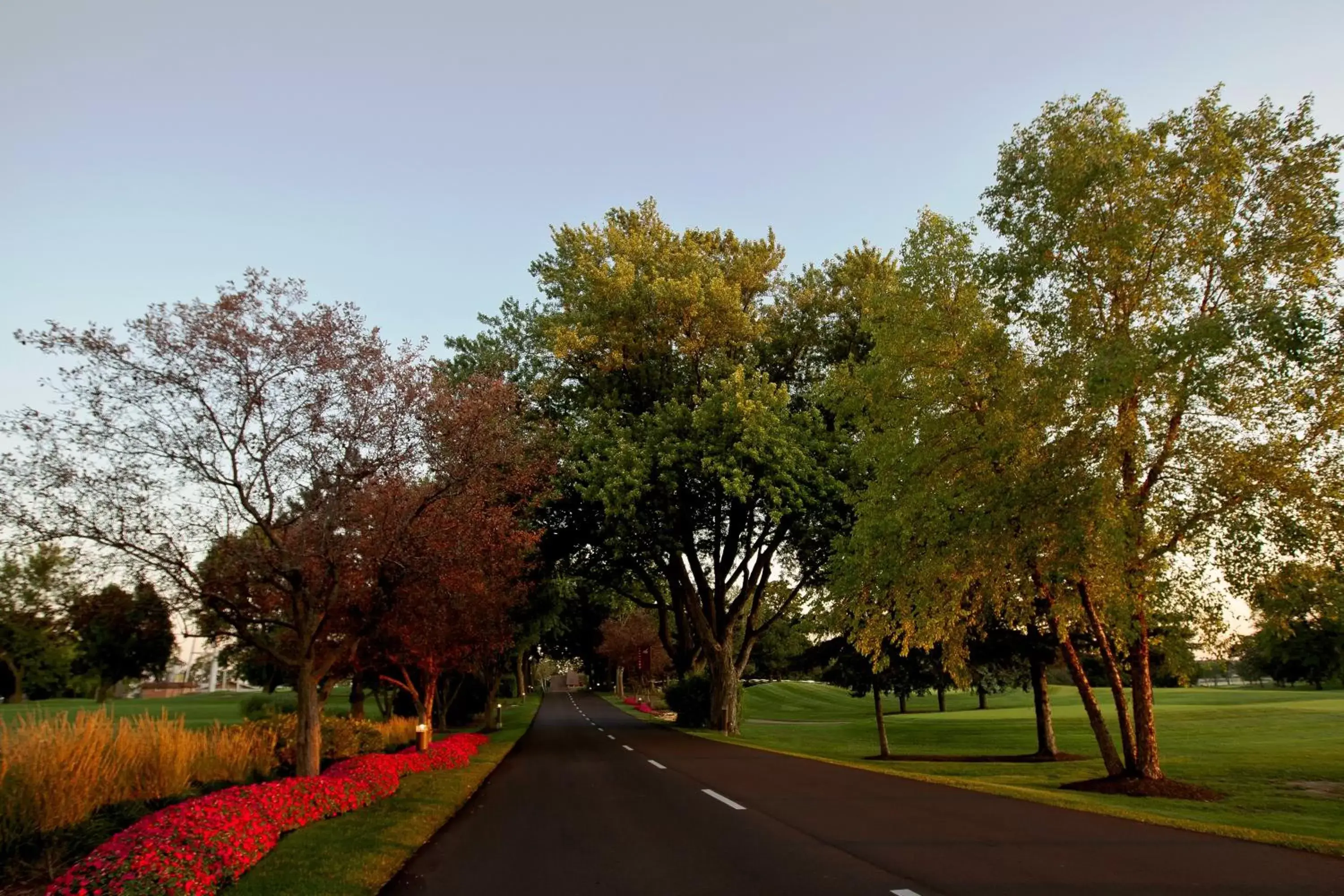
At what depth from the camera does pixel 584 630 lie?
57594 mm

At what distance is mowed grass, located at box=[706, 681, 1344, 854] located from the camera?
12.6 meters

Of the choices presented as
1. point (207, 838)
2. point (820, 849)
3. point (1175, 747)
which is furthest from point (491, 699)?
point (820, 849)

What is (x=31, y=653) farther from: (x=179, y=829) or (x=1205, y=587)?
(x=1205, y=587)

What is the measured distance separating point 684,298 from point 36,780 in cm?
2086

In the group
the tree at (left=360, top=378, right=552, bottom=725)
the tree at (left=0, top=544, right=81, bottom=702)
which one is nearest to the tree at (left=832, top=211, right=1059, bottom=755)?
the tree at (left=360, top=378, right=552, bottom=725)

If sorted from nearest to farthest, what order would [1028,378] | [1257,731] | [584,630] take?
[1028,378]
[1257,731]
[584,630]

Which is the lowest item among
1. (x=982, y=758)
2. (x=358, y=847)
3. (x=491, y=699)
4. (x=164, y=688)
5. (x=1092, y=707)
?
(x=164, y=688)

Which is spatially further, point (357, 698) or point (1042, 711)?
point (357, 698)

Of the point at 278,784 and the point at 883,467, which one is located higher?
the point at 883,467

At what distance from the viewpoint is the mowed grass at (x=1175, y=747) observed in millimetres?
12641

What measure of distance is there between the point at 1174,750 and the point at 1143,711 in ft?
44.5

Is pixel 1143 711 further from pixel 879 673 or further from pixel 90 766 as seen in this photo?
pixel 90 766

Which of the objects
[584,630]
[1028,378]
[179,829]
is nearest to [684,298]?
[1028,378]

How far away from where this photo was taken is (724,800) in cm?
1268
